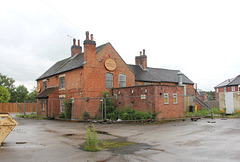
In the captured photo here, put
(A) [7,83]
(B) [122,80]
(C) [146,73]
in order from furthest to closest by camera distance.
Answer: (A) [7,83] → (C) [146,73] → (B) [122,80]

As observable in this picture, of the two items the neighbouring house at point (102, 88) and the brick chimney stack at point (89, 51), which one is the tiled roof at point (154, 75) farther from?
the brick chimney stack at point (89, 51)

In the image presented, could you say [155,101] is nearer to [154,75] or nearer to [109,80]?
[109,80]

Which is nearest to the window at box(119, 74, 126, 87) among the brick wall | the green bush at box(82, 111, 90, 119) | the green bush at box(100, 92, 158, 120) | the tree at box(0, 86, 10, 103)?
the green bush at box(100, 92, 158, 120)

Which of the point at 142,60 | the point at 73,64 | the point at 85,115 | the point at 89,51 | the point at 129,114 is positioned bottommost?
the point at 85,115

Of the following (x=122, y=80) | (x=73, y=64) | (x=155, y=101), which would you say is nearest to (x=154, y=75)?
(x=122, y=80)

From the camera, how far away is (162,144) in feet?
30.4

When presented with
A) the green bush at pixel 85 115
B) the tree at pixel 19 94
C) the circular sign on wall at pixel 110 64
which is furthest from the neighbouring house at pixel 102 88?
the tree at pixel 19 94

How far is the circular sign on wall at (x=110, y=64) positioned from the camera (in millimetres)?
23747

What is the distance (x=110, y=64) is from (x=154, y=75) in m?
11.1

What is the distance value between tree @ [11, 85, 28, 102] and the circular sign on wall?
2238 inches

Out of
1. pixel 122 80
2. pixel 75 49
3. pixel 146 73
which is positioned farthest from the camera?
pixel 146 73

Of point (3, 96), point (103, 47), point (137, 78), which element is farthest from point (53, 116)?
point (3, 96)

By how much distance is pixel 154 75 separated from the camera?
108 ft

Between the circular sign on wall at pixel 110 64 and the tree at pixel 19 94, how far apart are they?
2238 inches
